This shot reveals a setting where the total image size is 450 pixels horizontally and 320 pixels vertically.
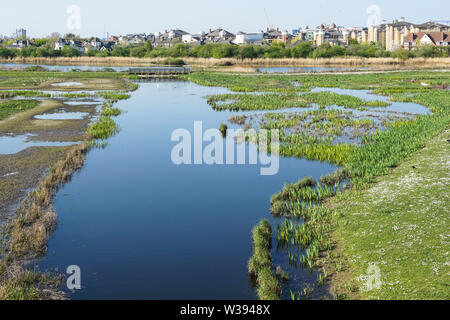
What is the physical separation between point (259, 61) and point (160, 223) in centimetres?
9135

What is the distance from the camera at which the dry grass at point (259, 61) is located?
287 ft

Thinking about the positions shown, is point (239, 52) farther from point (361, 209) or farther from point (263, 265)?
point (263, 265)

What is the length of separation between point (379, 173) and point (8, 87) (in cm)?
5193

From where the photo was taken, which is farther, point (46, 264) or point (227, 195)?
point (227, 195)

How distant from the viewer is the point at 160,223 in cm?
1435

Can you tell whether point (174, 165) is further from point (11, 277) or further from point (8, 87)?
point (8, 87)

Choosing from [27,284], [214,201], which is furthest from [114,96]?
[27,284]

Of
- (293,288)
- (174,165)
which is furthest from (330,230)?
(174,165)

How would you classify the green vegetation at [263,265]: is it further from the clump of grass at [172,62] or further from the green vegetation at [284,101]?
the clump of grass at [172,62]

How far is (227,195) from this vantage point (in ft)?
55.8

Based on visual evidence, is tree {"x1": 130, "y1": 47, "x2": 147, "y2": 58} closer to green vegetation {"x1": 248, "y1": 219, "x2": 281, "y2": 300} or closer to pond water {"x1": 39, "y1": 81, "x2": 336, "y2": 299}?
pond water {"x1": 39, "y1": 81, "x2": 336, "y2": 299}

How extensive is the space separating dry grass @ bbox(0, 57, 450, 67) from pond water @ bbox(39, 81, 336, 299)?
77174mm
